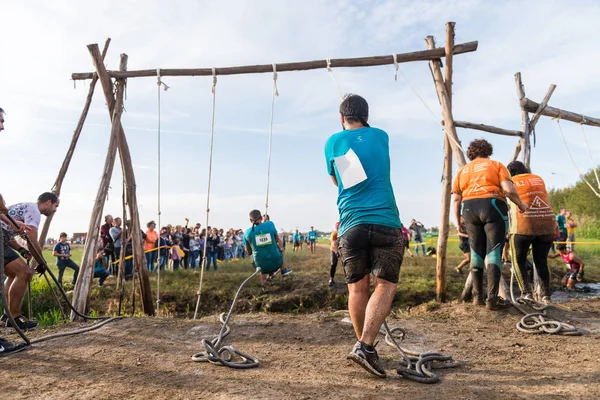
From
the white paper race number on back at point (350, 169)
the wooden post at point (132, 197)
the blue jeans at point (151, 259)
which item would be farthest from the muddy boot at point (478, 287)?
the blue jeans at point (151, 259)

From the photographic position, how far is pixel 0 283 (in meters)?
4.31

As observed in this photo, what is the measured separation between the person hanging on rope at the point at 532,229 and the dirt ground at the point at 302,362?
67 cm

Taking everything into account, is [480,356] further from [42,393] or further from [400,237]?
[42,393]

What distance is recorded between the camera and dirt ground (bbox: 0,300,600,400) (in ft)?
10.3

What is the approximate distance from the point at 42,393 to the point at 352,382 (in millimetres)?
2101

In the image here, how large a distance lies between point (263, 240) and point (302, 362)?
13.4 feet

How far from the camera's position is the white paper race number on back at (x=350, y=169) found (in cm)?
360

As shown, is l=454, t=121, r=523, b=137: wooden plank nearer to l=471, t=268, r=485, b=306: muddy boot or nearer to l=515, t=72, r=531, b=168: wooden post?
l=515, t=72, r=531, b=168: wooden post

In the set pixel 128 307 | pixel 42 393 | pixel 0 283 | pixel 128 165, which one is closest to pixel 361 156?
pixel 42 393

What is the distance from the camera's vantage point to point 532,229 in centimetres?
613

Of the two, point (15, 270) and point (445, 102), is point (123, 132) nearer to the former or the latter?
point (15, 270)

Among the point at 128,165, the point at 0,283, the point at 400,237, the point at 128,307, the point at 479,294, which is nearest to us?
the point at 400,237

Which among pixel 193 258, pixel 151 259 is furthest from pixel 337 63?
pixel 193 258

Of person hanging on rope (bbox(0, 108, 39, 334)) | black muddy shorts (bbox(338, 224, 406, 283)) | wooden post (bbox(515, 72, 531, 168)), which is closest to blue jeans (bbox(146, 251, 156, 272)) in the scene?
person hanging on rope (bbox(0, 108, 39, 334))
